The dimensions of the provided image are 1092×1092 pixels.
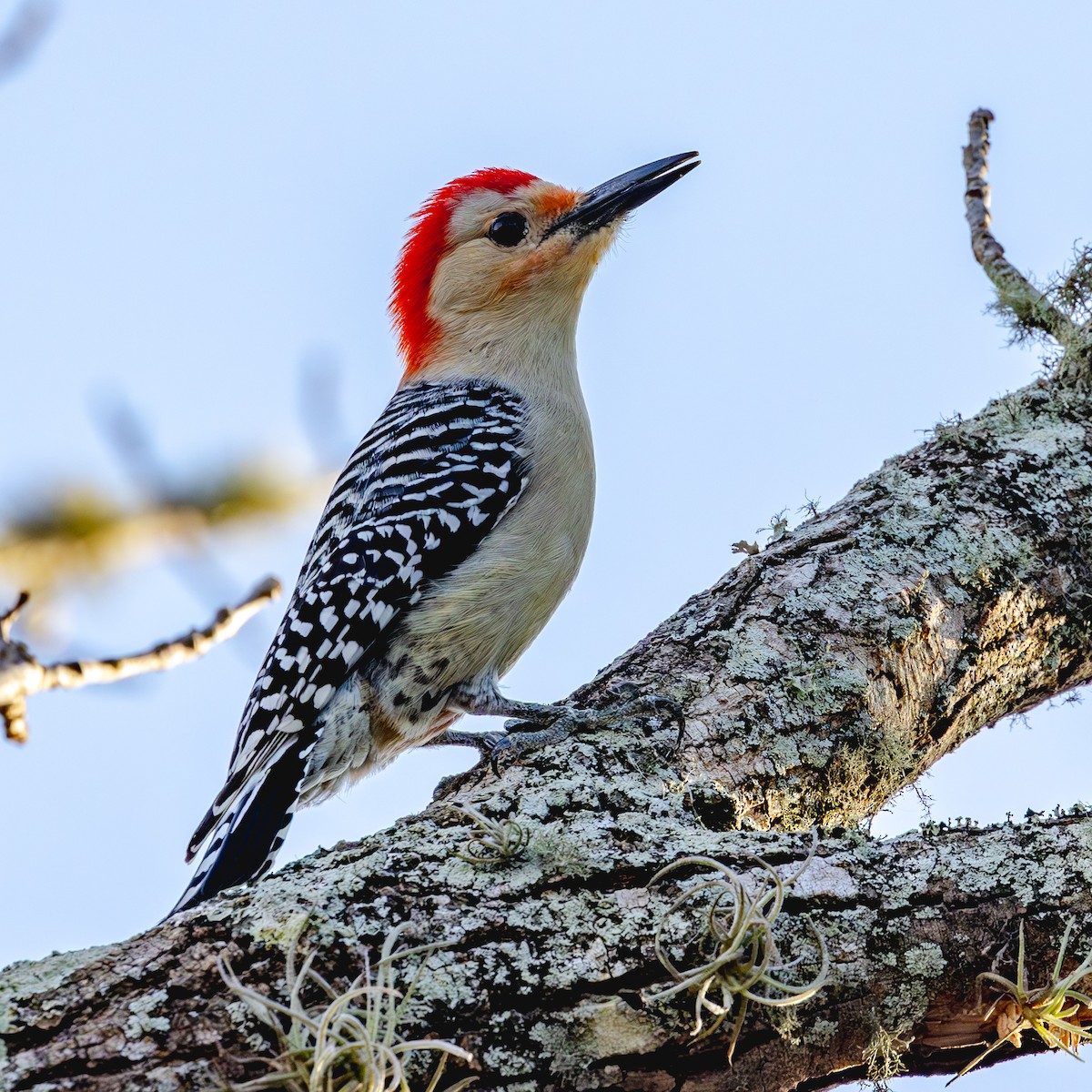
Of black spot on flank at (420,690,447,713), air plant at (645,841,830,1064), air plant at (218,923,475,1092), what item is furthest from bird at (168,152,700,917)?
air plant at (218,923,475,1092)

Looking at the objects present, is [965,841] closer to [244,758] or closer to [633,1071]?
[633,1071]

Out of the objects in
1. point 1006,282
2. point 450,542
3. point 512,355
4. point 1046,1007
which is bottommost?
point 1046,1007

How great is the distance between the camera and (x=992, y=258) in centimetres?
495

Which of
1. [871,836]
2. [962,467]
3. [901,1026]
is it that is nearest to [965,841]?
[871,836]

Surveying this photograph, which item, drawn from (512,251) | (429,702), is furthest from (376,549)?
(512,251)

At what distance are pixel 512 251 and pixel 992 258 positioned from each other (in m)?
2.11

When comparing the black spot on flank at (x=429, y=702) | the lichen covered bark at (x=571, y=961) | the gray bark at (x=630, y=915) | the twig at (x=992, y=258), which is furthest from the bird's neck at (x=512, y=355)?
the lichen covered bark at (x=571, y=961)

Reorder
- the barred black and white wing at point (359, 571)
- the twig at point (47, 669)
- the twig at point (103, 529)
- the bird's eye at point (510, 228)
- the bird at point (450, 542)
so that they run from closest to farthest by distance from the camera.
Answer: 1. the twig at point (47, 669)
2. the twig at point (103, 529)
3. the barred black and white wing at point (359, 571)
4. the bird at point (450, 542)
5. the bird's eye at point (510, 228)

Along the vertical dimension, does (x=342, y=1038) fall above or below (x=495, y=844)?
below

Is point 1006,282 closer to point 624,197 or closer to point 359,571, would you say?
point 624,197

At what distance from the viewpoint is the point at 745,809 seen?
3.38 m

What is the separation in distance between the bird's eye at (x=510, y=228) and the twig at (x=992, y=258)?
1.97 metres

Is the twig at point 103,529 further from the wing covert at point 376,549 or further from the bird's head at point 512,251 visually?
the bird's head at point 512,251

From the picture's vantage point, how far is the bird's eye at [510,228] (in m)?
5.74
